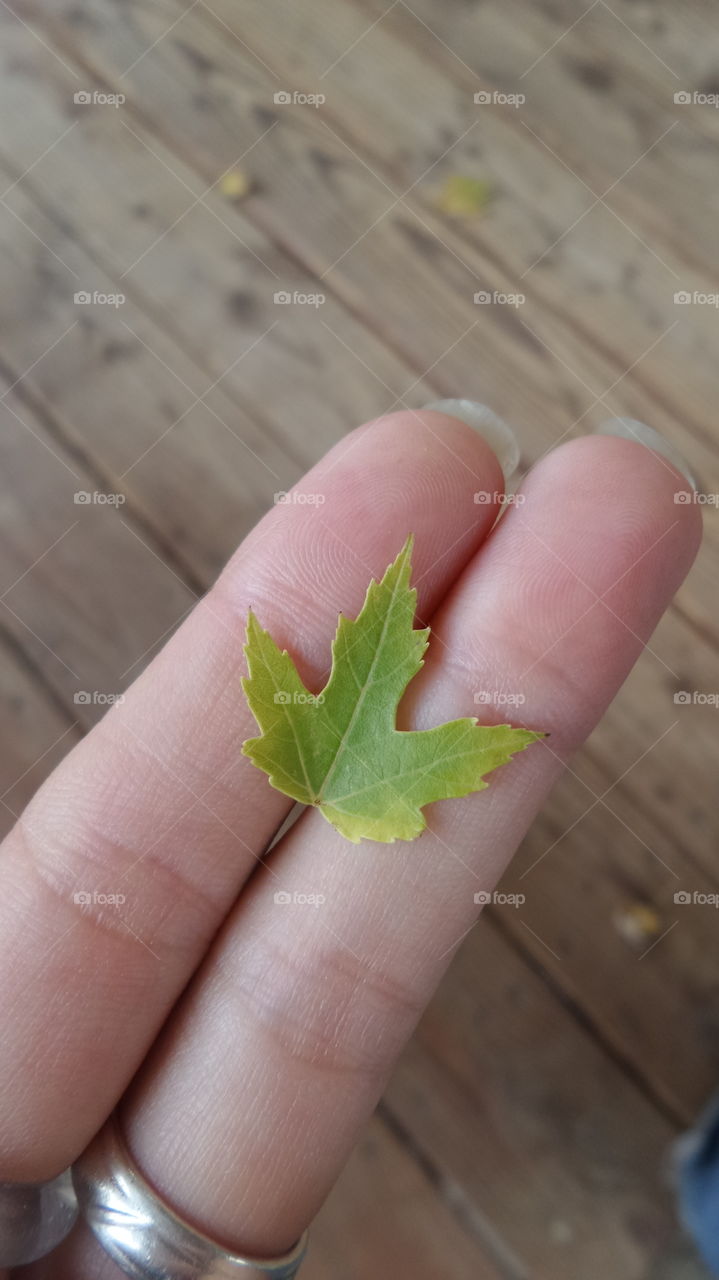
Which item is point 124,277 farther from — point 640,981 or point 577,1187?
point 577,1187

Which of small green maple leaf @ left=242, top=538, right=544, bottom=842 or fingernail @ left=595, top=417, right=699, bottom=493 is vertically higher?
fingernail @ left=595, top=417, right=699, bottom=493

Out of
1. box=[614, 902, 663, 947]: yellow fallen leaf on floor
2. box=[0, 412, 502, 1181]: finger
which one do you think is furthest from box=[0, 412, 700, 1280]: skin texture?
box=[614, 902, 663, 947]: yellow fallen leaf on floor

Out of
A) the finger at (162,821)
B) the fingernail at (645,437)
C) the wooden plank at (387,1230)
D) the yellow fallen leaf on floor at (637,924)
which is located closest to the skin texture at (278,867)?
the finger at (162,821)

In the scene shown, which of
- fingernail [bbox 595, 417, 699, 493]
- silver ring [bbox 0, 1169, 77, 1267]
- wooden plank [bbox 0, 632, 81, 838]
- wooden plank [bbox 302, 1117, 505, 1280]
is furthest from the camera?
wooden plank [bbox 0, 632, 81, 838]

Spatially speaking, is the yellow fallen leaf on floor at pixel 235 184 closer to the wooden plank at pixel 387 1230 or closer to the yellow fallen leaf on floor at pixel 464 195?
the yellow fallen leaf on floor at pixel 464 195

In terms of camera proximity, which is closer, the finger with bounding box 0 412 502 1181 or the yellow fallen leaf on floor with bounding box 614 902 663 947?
the finger with bounding box 0 412 502 1181

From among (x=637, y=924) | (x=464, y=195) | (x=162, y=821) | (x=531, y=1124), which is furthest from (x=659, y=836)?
(x=464, y=195)

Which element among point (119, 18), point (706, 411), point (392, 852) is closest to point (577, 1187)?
point (392, 852)

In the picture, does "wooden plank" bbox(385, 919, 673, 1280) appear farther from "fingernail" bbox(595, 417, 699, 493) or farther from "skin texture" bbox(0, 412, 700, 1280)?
"fingernail" bbox(595, 417, 699, 493)
